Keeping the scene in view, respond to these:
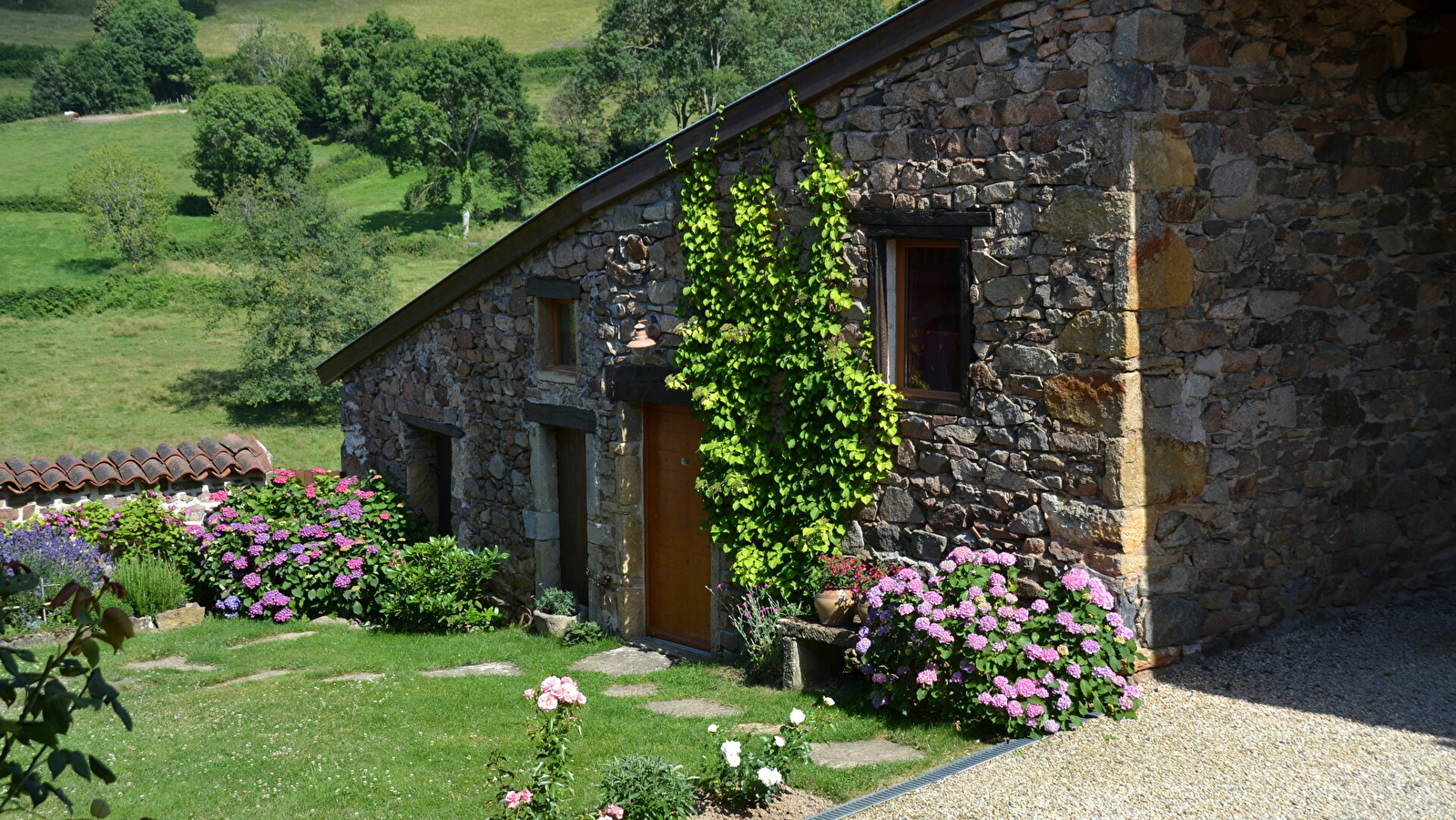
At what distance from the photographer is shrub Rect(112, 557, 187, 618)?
11031mm

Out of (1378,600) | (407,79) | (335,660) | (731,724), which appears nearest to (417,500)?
(335,660)

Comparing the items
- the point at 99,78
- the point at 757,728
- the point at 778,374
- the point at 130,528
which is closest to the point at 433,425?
the point at 130,528

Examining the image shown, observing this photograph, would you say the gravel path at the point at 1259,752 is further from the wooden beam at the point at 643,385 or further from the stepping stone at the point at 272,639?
the stepping stone at the point at 272,639

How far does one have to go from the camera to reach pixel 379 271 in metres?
27.4

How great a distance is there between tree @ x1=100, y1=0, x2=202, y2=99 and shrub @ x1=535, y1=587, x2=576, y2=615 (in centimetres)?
5650

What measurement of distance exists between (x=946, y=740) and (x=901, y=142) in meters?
3.48

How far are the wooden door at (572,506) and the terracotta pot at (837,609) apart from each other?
3.49m

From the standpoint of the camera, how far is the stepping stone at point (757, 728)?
267 inches

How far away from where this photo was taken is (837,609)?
24.3 ft

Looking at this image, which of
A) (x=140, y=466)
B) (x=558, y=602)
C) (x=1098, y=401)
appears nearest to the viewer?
(x=1098, y=401)

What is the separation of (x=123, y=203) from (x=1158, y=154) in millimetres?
35925

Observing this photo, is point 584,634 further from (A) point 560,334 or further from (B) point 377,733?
(B) point 377,733

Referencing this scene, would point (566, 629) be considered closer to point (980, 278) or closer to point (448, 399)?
point (448, 399)

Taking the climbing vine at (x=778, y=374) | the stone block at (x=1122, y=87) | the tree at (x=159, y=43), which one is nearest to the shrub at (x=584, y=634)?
the climbing vine at (x=778, y=374)
